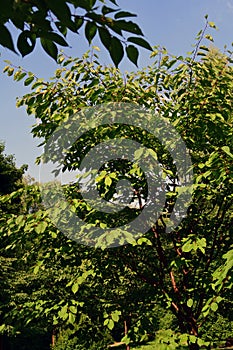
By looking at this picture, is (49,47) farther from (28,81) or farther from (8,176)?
(8,176)

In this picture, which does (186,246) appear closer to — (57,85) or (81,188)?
(81,188)

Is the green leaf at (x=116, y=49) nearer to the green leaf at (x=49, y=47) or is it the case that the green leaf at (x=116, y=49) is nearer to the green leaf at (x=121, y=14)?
the green leaf at (x=121, y=14)

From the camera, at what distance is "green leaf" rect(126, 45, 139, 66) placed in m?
1.64

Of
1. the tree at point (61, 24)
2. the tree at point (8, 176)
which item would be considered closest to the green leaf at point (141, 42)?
the tree at point (61, 24)

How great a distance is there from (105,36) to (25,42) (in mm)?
355

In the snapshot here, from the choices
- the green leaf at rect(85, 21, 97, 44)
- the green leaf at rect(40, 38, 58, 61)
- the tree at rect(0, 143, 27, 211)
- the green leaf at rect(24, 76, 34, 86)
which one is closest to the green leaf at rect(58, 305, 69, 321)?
the green leaf at rect(24, 76, 34, 86)

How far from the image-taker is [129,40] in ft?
5.29

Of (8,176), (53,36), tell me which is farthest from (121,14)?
(8,176)

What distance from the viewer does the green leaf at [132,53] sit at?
1.64 m

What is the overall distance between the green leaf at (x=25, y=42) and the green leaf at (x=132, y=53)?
16.3 inches

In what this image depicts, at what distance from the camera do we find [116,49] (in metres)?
1.58

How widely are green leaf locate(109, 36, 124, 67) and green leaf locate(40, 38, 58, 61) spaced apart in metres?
0.27

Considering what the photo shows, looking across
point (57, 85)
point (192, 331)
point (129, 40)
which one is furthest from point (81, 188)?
point (129, 40)

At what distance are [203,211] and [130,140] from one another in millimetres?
1922
